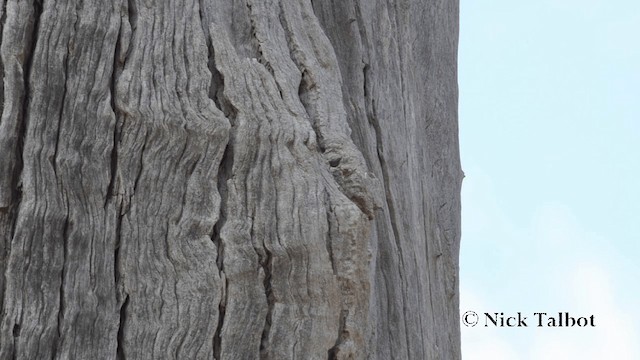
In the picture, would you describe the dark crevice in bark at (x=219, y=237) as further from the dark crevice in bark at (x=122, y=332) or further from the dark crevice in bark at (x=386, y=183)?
the dark crevice in bark at (x=386, y=183)

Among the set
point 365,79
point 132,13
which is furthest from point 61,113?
point 365,79

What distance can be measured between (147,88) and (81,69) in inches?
8.1

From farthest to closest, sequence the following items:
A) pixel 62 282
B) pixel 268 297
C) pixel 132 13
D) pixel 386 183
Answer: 1. pixel 386 183
2. pixel 132 13
3. pixel 268 297
4. pixel 62 282

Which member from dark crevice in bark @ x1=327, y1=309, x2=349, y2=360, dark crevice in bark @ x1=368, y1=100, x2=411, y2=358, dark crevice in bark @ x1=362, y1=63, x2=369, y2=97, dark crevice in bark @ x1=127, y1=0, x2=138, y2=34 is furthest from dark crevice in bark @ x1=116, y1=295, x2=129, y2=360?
dark crevice in bark @ x1=362, y1=63, x2=369, y2=97

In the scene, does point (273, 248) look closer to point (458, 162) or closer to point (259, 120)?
point (259, 120)

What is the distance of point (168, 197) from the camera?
9.95 ft

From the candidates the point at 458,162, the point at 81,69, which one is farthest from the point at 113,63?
the point at 458,162

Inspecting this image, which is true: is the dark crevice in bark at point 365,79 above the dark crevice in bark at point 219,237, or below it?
above

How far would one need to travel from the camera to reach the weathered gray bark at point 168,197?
2934 mm

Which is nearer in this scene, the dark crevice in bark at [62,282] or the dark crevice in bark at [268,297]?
the dark crevice in bark at [62,282]

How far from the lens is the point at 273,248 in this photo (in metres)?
3.02

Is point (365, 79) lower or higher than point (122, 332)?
higher

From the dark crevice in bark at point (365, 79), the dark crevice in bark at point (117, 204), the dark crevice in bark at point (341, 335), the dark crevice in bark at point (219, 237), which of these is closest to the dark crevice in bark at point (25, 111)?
the dark crevice in bark at point (117, 204)

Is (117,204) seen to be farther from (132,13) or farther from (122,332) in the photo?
(132,13)
